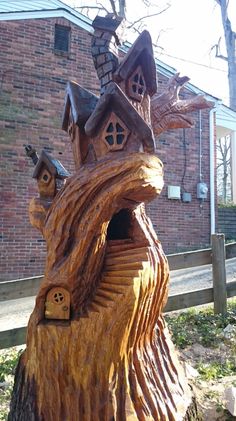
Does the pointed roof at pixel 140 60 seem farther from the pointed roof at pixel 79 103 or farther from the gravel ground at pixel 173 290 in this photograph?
the gravel ground at pixel 173 290

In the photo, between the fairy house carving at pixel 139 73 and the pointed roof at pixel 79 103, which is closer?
the fairy house carving at pixel 139 73

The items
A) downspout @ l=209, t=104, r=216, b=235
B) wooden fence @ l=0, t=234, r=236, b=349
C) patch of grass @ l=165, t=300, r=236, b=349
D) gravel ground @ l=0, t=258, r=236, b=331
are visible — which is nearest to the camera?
patch of grass @ l=165, t=300, r=236, b=349

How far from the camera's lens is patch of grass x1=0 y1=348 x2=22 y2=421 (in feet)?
9.81

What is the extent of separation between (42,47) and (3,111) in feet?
6.03

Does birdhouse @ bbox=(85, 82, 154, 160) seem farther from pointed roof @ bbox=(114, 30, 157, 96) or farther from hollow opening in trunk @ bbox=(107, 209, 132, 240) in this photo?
hollow opening in trunk @ bbox=(107, 209, 132, 240)

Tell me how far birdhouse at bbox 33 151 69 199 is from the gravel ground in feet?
10.8

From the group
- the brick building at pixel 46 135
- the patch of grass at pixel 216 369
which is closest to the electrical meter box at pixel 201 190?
the brick building at pixel 46 135

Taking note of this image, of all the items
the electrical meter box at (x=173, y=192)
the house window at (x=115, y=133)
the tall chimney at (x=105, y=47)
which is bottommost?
the house window at (x=115, y=133)

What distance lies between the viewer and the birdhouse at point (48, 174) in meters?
1.89

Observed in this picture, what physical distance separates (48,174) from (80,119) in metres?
0.32

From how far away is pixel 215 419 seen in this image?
2.34 metres

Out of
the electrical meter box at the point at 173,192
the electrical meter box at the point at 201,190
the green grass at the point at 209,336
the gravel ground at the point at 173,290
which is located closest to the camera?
the green grass at the point at 209,336

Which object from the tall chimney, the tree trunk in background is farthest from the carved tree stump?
the tree trunk in background

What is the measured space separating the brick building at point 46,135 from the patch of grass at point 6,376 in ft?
12.6
